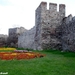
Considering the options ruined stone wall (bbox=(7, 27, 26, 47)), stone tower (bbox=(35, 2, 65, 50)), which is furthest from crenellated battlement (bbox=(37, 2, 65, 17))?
ruined stone wall (bbox=(7, 27, 26, 47))

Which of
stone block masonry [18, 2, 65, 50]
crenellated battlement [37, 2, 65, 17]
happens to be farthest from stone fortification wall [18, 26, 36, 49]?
crenellated battlement [37, 2, 65, 17]

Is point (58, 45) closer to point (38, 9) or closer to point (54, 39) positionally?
point (54, 39)

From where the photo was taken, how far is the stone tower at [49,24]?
23.1m

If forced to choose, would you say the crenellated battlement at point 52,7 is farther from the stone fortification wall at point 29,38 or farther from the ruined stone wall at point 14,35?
the ruined stone wall at point 14,35

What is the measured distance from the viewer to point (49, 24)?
2344 centimetres

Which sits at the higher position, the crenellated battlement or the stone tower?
the crenellated battlement

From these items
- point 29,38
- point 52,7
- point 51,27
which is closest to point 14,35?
point 29,38

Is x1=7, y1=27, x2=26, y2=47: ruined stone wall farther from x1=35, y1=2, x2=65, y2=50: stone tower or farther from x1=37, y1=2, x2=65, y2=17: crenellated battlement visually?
x1=37, y1=2, x2=65, y2=17: crenellated battlement

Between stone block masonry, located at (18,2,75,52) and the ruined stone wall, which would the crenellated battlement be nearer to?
stone block masonry, located at (18,2,75,52)

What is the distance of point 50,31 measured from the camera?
2342 centimetres

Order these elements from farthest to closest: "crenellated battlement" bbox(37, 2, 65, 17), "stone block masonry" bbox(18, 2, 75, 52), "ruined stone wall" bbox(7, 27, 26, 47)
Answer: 1. "ruined stone wall" bbox(7, 27, 26, 47)
2. "crenellated battlement" bbox(37, 2, 65, 17)
3. "stone block masonry" bbox(18, 2, 75, 52)

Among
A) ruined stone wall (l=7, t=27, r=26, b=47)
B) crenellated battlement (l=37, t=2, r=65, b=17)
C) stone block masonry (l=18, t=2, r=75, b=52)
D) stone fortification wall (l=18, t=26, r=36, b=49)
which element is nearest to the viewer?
stone block masonry (l=18, t=2, r=75, b=52)

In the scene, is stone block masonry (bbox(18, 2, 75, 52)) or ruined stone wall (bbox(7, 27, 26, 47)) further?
ruined stone wall (bbox(7, 27, 26, 47))

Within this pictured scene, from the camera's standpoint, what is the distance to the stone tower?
23.1 m
